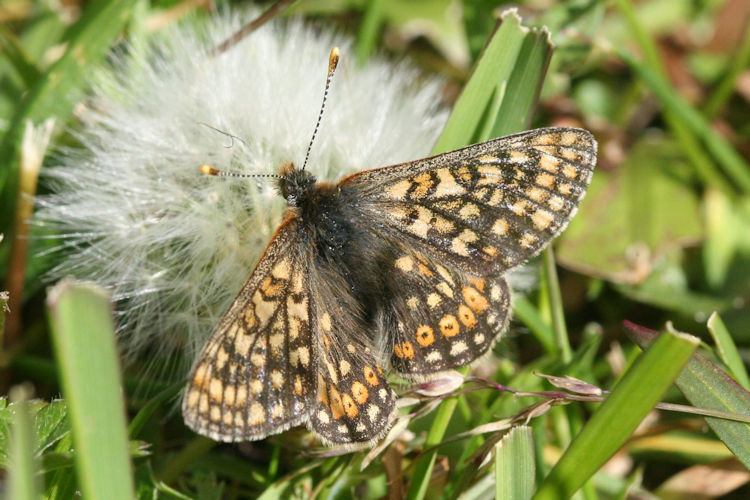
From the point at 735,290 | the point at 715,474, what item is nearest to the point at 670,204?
the point at 735,290

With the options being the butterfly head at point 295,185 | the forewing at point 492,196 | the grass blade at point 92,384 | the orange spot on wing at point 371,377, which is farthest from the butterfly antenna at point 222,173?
the grass blade at point 92,384

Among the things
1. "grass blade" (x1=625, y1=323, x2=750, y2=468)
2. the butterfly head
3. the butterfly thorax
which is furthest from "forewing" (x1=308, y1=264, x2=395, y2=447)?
"grass blade" (x1=625, y1=323, x2=750, y2=468)

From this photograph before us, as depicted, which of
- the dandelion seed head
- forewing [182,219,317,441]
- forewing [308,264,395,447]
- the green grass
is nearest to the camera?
the green grass

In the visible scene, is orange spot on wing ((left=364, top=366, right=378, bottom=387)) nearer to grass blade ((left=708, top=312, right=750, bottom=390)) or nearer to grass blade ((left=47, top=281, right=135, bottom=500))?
grass blade ((left=47, top=281, right=135, bottom=500))

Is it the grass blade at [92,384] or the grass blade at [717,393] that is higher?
the grass blade at [92,384]

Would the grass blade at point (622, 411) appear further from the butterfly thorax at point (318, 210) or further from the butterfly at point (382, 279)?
the butterfly thorax at point (318, 210)

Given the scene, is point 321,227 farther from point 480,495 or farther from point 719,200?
point 719,200

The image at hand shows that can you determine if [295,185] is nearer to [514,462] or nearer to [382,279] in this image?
[382,279]

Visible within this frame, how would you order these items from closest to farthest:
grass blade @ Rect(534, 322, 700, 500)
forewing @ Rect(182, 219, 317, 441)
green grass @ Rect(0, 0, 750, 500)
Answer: grass blade @ Rect(534, 322, 700, 500), green grass @ Rect(0, 0, 750, 500), forewing @ Rect(182, 219, 317, 441)
